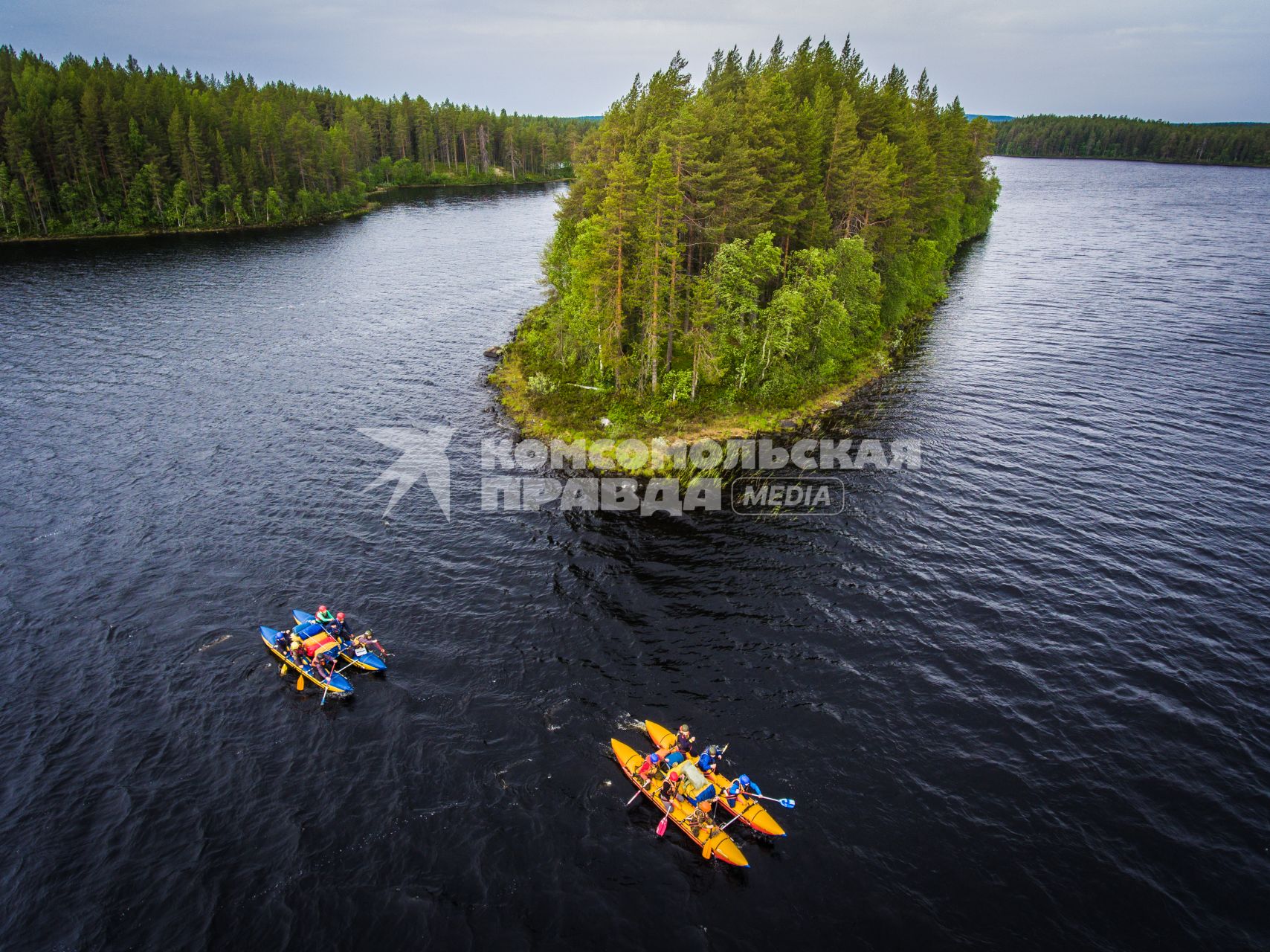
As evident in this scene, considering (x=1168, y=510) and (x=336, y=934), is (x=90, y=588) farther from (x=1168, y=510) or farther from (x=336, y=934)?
(x=1168, y=510)

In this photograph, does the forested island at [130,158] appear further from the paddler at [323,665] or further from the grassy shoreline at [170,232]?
the paddler at [323,665]

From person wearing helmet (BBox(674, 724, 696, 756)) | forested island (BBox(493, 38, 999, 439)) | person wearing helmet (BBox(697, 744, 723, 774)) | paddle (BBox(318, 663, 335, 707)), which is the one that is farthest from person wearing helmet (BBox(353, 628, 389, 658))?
forested island (BBox(493, 38, 999, 439))

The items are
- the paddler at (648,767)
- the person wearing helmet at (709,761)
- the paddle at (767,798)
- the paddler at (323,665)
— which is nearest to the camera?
the paddle at (767,798)

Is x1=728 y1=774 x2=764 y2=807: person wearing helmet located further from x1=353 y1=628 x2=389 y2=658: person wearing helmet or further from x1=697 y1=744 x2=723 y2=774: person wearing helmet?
x1=353 y1=628 x2=389 y2=658: person wearing helmet

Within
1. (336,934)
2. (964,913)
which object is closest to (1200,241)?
(964,913)

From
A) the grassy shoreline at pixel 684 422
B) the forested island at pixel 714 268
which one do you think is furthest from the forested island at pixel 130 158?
the grassy shoreline at pixel 684 422
